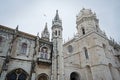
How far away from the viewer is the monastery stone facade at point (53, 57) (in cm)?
1662

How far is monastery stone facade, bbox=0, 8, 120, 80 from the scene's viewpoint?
16625 millimetres

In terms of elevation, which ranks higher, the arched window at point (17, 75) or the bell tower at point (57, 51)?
the bell tower at point (57, 51)

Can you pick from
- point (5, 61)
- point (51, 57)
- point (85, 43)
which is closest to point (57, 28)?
point (51, 57)

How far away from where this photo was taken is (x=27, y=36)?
776 inches

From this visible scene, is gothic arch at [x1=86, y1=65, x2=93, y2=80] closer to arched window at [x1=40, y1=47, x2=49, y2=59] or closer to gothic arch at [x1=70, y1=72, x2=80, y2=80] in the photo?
gothic arch at [x1=70, y1=72, x2=80, y2=80]

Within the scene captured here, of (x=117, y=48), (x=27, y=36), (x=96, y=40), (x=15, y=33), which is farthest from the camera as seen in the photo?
(x=117, y=48)

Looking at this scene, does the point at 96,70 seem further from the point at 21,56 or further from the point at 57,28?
the point at 21,56

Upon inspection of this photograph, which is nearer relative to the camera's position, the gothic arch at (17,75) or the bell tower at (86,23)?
the gothic arch at (17,75)

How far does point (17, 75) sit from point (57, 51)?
8.29 meters

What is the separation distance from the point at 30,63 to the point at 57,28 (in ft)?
33.0

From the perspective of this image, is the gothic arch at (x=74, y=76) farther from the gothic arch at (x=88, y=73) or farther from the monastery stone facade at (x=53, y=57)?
the gothic arch at (x=88, y=73)

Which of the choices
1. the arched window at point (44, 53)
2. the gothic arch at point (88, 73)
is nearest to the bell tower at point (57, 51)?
the arched window at point (44, 53)

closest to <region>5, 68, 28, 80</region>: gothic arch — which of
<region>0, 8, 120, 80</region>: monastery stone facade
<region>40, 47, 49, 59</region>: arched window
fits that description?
<region>0, 8, 120, 80</region>: monastery stone facade

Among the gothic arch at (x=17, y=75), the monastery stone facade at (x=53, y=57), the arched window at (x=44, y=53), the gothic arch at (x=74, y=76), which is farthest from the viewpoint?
the gothic arch at (x=74, y=76)
